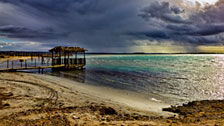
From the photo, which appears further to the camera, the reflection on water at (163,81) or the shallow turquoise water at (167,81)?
the shallow turquoise water at (167,81)

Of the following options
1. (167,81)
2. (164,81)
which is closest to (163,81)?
(164,81)

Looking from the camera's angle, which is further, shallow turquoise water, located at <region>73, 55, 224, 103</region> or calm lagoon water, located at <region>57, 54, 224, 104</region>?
shallow turquoise water, located at <region>73, 55, 224, 103</region>

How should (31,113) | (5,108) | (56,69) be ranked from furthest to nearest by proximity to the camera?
(56,69)
(5,108)
(31,113)

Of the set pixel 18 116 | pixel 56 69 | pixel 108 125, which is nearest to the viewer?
pixel 108 125

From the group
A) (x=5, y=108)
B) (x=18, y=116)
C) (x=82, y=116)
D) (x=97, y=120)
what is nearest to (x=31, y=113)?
(x=18, y=116)

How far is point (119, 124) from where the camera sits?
5.35 meters

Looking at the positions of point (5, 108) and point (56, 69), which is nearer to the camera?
point (5, 108)

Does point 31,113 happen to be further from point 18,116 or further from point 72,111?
point 72,111

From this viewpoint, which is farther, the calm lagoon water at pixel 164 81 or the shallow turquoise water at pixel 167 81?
the shallow turquoise water at pixel 167 81

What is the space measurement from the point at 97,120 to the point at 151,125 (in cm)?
217

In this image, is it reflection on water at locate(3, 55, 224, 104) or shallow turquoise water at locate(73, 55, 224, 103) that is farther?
shallow turquoise water at locate(73, 55, 224, 103)

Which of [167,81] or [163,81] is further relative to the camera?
[167,81]

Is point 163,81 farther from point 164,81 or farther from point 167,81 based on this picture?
point 167,81

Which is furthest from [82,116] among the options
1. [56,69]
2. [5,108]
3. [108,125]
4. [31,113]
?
[56,69]
